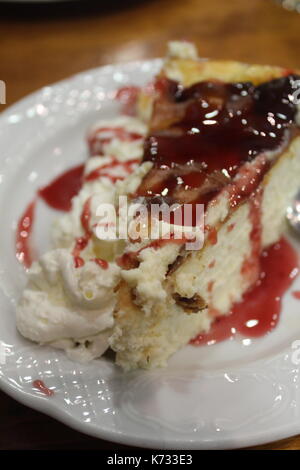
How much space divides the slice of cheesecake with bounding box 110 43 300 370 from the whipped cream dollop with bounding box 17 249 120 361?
10 cm

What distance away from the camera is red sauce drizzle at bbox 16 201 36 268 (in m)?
2.46

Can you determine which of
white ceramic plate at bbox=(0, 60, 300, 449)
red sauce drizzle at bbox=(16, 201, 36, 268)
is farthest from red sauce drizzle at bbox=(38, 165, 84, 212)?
white ceramic plate at bbox=(0, 60, 300, 449)

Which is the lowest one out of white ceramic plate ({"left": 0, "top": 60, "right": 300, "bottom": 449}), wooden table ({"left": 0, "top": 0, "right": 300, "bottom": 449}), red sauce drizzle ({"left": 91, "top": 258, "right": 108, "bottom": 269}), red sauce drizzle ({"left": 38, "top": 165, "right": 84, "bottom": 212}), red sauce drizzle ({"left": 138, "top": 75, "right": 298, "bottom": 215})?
white ceramic plate ({"left": 0, "top": 60, "right": 300, "bottom": 449})

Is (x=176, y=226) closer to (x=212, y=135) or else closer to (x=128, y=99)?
(x=212, y=135)

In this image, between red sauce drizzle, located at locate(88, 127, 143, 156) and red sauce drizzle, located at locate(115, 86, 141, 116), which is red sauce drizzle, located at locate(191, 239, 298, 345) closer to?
red sauce drizzle, located at locate(88, 127, 143, 156)

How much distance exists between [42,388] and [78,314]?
0.33m

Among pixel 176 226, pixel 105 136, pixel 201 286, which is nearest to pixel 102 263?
pixel 176 226

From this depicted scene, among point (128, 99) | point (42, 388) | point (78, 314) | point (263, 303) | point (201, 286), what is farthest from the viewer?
point (128, 99)

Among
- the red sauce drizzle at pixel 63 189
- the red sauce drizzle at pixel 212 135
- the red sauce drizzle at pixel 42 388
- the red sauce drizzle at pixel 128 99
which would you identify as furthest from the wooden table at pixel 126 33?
the red sauce drizzle at pixel 42 388

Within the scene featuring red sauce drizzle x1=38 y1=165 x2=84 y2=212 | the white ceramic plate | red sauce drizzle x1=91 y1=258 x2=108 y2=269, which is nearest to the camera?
the white ceramic plate

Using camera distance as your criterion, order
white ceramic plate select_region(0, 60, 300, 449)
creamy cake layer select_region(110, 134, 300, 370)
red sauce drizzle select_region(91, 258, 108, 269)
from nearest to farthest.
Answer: white ceramic plate select_region(0, 60, 300, 449) < creamy cake layer select_region(110, 134, 300, 370) < red sauce drizzle select_region(91, 258, 108, 269)

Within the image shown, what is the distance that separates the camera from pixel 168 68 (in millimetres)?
2723

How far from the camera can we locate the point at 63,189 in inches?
112
